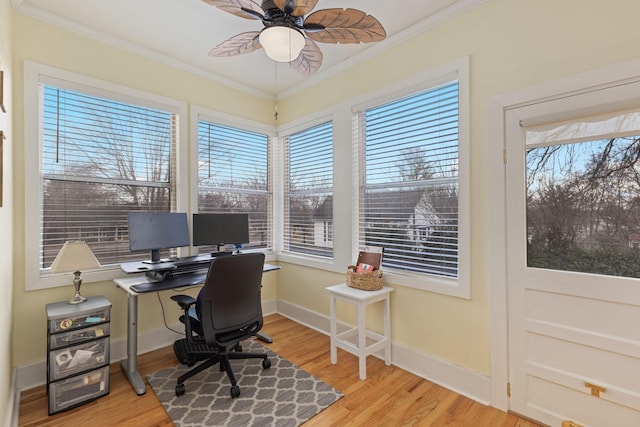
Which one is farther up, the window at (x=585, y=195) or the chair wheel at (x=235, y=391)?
the window at (x=585, y=195)

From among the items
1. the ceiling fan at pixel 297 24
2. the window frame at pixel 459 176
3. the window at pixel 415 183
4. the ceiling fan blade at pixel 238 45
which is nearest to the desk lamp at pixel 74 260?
the ceiling fan blade at pixel 238 45

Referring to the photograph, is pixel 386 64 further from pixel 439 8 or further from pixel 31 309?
pixel 31 309

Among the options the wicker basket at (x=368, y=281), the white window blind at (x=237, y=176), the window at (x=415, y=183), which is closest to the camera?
the window at (x=415, y=183)

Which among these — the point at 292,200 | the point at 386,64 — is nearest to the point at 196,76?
the point at 292,200

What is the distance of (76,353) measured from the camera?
2090 mm

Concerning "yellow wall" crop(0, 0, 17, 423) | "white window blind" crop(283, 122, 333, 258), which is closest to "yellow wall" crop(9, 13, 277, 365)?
"yellow wall" crop(0, 0, 17, 423)

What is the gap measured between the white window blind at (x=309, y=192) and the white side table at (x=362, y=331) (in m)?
0.82

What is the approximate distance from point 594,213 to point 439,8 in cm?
175

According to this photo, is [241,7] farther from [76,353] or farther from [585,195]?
[76,353]

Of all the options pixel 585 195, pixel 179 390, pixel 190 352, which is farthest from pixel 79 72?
pixel 585 195

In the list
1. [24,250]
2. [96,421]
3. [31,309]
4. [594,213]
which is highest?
[594,213]

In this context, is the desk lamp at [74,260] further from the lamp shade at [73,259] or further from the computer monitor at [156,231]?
the computer monitor at [156,231]

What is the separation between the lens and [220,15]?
2.36 meters

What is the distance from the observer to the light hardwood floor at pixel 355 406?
6.27ft
